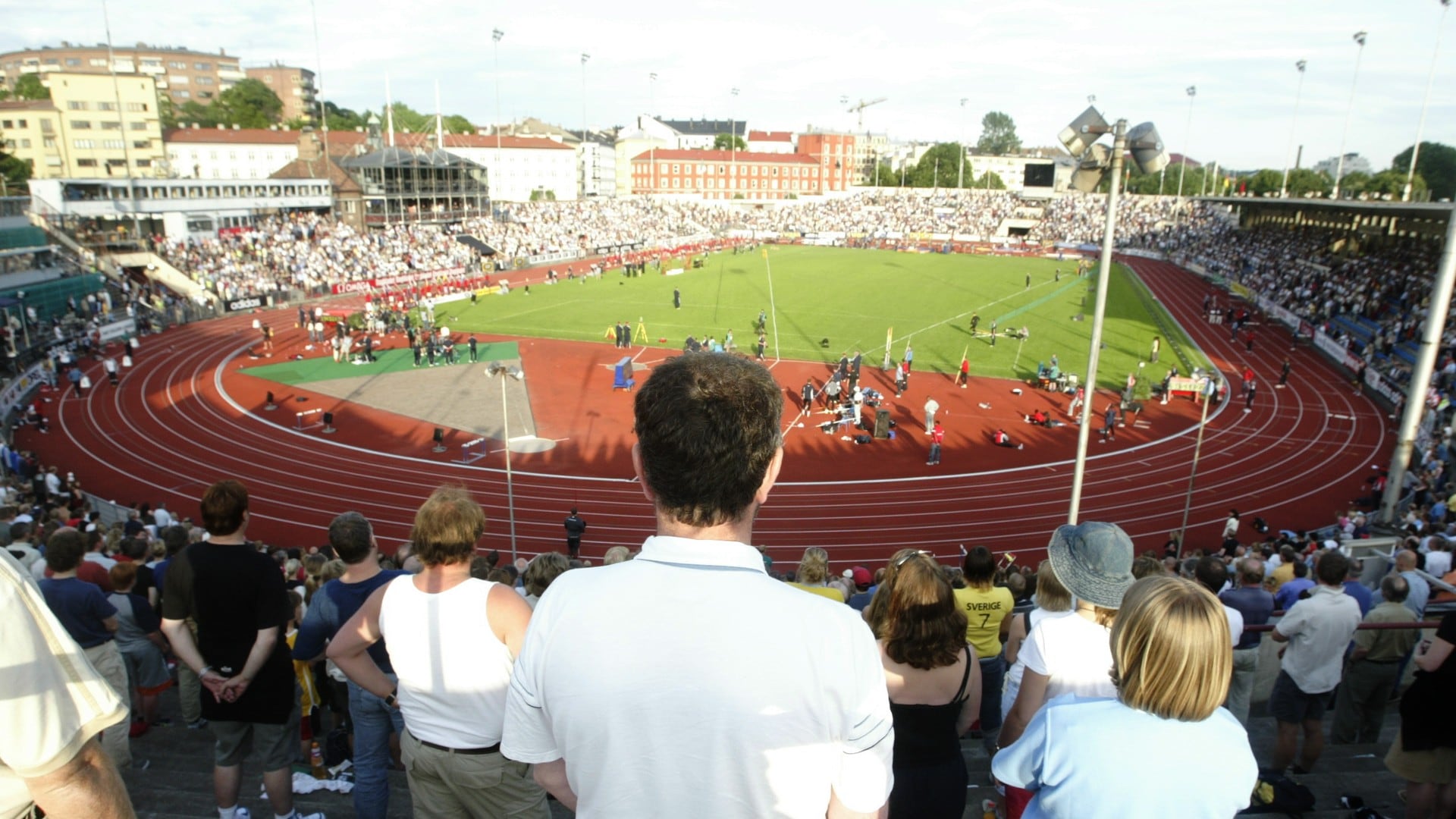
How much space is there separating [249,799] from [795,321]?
3849 centimetres

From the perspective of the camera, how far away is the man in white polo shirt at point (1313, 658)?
225 inches

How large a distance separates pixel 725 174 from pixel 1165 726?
12132cm

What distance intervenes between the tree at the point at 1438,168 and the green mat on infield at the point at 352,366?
95370 millimetres

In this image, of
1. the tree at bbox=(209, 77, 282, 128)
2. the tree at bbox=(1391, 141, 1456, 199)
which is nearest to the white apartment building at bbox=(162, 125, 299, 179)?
the tree at bbox=(209, 77, 282, 128)

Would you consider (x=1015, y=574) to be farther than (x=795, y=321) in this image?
No

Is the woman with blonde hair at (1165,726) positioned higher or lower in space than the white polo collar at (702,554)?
lower

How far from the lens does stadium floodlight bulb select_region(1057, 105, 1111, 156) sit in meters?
10.5

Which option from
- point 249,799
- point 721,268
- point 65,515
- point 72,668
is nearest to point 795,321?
point 721,268

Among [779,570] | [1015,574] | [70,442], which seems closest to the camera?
[1015,574]

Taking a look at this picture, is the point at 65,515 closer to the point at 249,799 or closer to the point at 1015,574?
the point at 249,799

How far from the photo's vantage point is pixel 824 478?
21.6m

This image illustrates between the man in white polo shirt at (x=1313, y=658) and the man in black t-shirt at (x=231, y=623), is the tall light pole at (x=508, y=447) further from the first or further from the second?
the man in white polo shirt at (x=1313, y=658)

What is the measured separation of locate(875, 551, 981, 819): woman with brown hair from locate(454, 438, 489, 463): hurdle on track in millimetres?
20050

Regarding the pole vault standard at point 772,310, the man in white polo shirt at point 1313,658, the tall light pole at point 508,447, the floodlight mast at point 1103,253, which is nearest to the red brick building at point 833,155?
the pole vault standard at point 772,310
